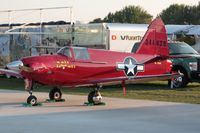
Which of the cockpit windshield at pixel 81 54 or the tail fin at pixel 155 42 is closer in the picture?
the cockpit windshield at pixel 81 54

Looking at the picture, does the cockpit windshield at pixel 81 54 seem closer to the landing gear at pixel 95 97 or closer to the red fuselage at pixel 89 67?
the red fuselage at pixel 89 67

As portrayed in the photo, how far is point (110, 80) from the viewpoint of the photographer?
1502cm

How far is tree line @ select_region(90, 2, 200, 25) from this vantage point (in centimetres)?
11291

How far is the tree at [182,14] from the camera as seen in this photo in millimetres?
112375

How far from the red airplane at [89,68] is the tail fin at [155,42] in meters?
0.05

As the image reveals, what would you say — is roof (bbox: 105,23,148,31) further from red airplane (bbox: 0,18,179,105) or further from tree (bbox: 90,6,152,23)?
tree (bbox: 90,6,152,23)

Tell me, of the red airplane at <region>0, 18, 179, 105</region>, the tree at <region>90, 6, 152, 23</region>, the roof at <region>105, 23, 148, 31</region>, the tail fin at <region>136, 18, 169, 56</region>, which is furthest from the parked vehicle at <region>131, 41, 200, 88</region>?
the tree at <region>90, 6, 152, 23</region>

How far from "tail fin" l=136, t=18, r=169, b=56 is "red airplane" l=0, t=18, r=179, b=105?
5 cm

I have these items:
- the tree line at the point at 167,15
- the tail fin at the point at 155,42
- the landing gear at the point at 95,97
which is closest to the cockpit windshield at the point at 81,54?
the landing gear at the point at 95,97

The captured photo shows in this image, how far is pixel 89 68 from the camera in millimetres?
15430

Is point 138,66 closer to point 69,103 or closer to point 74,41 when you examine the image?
point 69,103

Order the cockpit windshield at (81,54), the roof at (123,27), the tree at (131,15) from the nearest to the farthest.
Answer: the cockpit windshield at (81,54) → the roof at (123,27) → the tree at (131,15)

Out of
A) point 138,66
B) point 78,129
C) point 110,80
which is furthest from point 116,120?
point 138,66

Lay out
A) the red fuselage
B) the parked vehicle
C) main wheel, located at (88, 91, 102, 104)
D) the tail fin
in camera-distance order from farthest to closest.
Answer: the parked vehicle
the tail fin
main wheel, located at (88, 91, 102, 104)
the red fuselage
